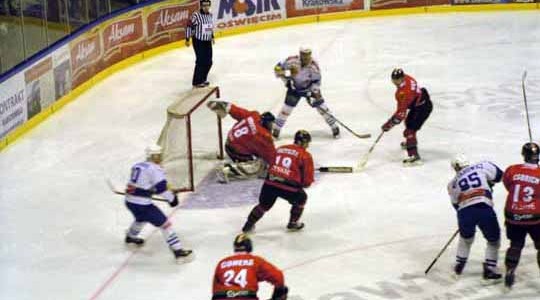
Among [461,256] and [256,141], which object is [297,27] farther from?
[461,256]

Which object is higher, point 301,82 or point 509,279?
point 301,82

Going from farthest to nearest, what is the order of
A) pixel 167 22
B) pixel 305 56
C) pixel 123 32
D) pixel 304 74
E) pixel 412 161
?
pixel 167 22, pixel 123 32, pixel 304 74, pixel 305 56, pixel 412 161

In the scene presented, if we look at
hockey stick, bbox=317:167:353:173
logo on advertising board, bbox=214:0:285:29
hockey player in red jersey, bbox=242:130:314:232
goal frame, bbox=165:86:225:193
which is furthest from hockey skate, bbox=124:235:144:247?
logo on advertising board, bbox=214:0:285:29

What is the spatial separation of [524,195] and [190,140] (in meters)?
3.68

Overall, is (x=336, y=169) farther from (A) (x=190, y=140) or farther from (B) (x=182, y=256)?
(B) (x=182, y=256)

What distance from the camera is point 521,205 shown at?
8312mm

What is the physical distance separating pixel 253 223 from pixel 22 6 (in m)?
6.01

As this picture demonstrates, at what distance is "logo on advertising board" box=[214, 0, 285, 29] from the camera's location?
61.3ft

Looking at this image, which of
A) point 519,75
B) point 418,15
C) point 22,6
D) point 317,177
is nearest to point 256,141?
point 317,177

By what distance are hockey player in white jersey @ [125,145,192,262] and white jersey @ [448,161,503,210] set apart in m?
2.24

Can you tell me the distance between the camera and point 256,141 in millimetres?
10914

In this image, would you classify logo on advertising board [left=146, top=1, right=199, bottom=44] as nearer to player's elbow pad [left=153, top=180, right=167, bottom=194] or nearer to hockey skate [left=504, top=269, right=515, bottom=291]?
player's elbow pad [left=153, top=180, right=167, bottom=194]

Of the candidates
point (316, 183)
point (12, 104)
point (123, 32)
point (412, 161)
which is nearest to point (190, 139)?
point (316, 183)

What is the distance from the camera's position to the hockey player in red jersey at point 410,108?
36.8 ft
